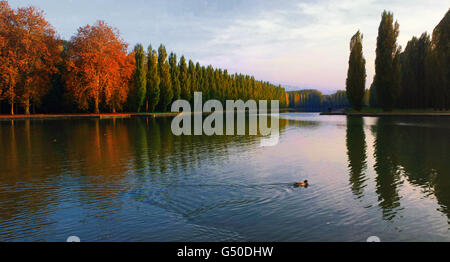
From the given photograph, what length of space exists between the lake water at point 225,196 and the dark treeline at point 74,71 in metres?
36.5

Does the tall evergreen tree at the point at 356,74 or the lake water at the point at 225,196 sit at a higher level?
the tall evergreen tree at the point at 356,74

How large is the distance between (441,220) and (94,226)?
621 centimetres

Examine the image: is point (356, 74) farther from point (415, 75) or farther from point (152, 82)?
point (152, 82)

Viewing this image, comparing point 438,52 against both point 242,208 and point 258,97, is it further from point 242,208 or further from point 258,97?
point 258,97

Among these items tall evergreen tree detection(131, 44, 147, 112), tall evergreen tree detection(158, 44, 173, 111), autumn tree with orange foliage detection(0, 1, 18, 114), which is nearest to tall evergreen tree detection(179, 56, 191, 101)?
tall evergreen tree detection(158, 44, 173, 111)

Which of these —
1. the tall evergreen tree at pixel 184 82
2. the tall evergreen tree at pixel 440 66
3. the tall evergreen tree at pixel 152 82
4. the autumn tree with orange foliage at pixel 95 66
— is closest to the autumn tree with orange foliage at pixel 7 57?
the autumn tree with orange foliage at pixel 95 66

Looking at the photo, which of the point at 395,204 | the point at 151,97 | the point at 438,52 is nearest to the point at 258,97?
the point at 151,97

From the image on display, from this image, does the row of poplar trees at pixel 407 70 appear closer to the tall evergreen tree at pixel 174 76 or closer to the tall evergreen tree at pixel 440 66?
the tall evergreen tree at pixel 440 66

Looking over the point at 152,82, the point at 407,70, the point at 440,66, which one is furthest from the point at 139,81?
the point at 440,66

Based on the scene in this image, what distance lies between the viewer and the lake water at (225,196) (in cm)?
572

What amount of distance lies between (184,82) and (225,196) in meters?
62.7

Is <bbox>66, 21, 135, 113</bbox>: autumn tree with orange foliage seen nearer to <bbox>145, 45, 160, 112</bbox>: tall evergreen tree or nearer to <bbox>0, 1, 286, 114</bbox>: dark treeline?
<bbox>0, 1, 286, 114</bbox>: dark treeline

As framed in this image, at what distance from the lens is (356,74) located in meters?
54.6

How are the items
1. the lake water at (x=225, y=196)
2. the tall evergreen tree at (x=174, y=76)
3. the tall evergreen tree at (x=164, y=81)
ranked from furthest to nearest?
the tall evergreen tree at (x=174, y=76)
the tall evergreen tree at (x=164, y=81)
the lake water at (x=225, y=196)
